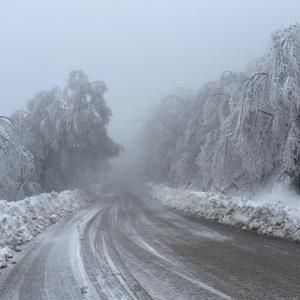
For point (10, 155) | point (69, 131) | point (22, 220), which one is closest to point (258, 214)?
point (22, 220)

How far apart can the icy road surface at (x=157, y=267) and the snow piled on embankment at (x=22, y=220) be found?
→ 0.46 meters

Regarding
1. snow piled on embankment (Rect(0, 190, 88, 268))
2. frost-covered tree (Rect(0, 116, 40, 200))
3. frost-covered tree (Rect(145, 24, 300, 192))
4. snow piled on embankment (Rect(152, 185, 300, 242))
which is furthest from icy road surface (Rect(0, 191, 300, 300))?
frost-covered tree (Rect(0, 116, 40, 200))

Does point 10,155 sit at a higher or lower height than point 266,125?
lower

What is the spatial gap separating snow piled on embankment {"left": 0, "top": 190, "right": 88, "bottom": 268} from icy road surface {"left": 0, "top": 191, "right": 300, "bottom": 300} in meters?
0.46

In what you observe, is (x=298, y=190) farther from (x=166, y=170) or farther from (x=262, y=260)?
(x=166, y=170)

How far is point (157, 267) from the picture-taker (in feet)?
27.0

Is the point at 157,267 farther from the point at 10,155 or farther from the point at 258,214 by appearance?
the point at 10,155

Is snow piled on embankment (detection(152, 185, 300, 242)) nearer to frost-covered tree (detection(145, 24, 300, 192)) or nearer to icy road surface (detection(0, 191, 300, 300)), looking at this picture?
icy road surface (detection(0, 191, 300, 300))

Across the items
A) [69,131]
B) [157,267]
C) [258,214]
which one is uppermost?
[69,131]

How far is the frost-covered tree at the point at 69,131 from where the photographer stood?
38.0 m

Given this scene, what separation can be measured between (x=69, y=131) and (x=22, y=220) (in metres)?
24.2

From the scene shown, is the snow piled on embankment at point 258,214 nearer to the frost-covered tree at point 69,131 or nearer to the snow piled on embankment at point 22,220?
the snow piled on embankment at point 22,220

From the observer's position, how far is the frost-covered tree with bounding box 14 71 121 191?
125 ft

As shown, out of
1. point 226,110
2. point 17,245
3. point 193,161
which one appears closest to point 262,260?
point 17,245
